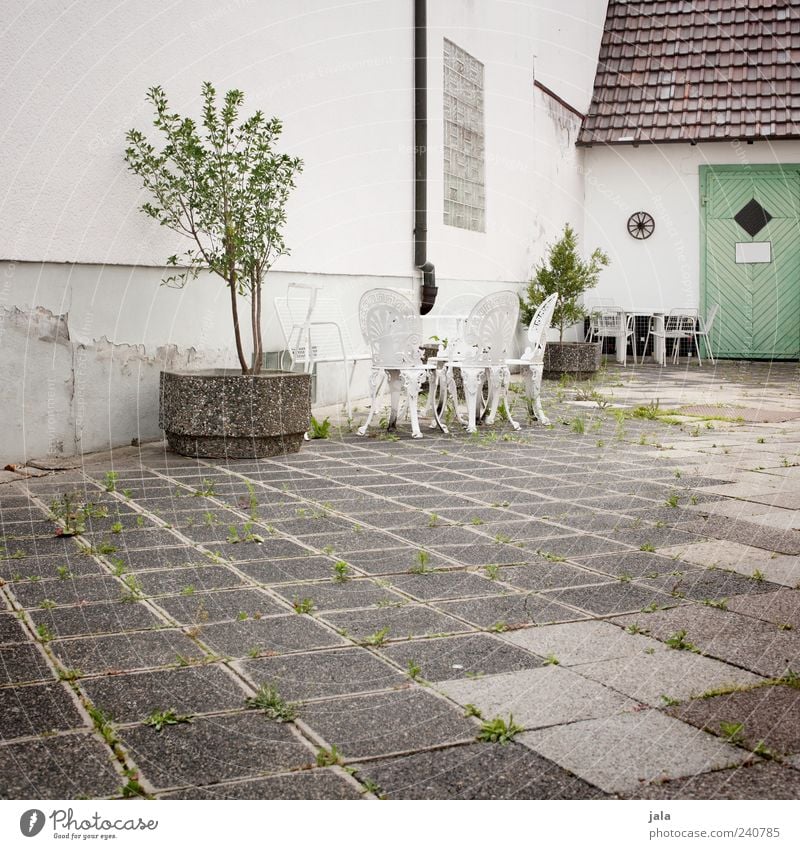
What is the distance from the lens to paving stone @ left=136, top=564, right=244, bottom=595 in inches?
133

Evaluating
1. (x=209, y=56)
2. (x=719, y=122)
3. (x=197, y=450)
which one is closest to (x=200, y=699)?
(x=197, y=450)

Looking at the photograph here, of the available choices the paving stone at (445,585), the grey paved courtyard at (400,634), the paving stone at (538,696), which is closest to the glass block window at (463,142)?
the grey paved courtyard at (400,634)

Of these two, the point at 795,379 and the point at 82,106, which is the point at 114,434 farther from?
the point at 795,379

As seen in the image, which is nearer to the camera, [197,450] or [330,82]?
[197,450]

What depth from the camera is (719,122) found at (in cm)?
1480

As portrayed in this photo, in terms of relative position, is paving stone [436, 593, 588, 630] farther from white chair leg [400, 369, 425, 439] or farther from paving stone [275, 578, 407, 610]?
white chair leg [400, 369, 425, 439]

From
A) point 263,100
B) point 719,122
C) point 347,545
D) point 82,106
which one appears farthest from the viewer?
point 719,122

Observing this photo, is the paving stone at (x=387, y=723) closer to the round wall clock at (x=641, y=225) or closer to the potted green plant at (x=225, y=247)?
the potted green plant at (x=225, y=247)

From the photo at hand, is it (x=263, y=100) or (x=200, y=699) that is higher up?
(x=263, y=100)

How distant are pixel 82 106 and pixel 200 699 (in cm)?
417

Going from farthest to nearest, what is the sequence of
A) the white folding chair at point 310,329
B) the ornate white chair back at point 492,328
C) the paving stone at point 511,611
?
the white folding chair at point 310,329 → the ornate white chair back at point 492,328 → the paving stone at point 511,611

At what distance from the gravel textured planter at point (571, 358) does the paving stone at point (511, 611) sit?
8470 millimetres

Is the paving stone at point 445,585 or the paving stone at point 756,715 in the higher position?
the paving stone at point 445,585

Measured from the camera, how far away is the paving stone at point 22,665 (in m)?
2.59
